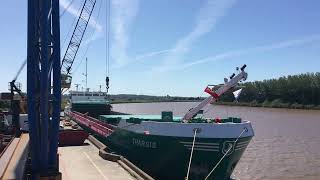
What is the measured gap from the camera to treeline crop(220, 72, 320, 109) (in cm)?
11819

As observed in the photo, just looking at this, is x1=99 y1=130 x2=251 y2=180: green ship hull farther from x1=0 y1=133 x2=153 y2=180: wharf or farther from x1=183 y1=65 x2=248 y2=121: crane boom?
x1=183 y1=65 x2=248 y2=121: crane boom

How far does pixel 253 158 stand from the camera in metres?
31.7

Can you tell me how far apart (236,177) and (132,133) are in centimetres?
730

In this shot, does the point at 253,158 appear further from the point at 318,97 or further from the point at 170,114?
the point at 318,97

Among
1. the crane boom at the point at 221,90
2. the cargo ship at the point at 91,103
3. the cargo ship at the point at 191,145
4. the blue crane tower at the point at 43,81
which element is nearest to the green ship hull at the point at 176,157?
the cargo ship at the point at 191,145

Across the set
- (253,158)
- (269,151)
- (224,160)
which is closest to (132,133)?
(224,160)

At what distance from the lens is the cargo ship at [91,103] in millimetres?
43688

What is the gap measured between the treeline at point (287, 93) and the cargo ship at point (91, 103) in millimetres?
68432

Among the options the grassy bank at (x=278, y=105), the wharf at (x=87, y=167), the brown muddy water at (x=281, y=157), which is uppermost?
the grassy bank at (x=278, y=105)

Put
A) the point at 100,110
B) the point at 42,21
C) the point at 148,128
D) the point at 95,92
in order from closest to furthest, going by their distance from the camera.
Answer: the point at 42,21, the point at 148,128, the point at 100,110, the point at 95,92

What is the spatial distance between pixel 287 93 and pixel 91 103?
9148 centimetres

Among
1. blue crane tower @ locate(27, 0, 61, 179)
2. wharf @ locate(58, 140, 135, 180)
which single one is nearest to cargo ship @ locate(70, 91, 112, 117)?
wharf @ locate(58, 140, 135, 180)

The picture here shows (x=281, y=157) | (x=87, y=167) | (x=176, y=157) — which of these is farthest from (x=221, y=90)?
(x=281, y=157)

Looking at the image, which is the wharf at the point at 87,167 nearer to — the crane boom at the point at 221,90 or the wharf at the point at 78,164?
the wharf at the point at 78,164
